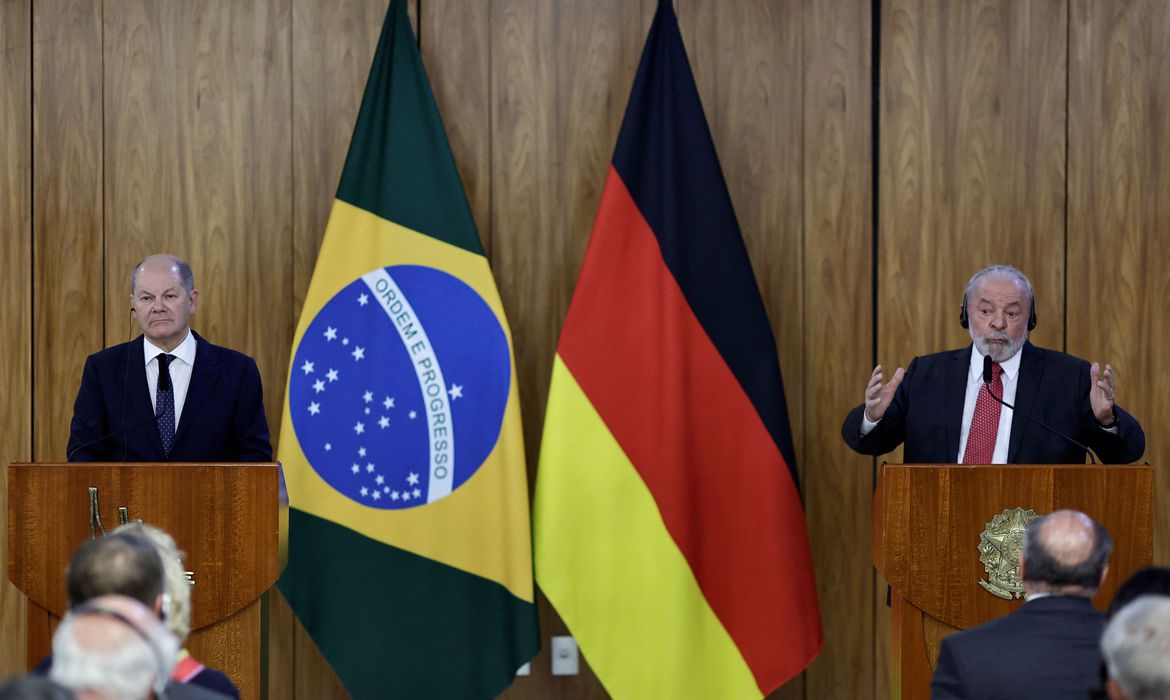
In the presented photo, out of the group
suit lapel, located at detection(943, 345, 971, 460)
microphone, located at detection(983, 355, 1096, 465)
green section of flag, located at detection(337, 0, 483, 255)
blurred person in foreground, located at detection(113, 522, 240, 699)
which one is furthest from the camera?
green section of flag, located at detection(337, 0, 483, 255)

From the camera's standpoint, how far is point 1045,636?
8.63ft

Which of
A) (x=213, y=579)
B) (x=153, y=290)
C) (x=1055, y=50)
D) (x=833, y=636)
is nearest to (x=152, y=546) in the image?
(x=213, y=579)

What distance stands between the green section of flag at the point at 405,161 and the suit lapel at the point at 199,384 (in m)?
0.89

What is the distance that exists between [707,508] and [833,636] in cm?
84

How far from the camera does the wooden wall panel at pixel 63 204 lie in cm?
517

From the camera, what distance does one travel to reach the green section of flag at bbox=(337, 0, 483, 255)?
4996 millimetres

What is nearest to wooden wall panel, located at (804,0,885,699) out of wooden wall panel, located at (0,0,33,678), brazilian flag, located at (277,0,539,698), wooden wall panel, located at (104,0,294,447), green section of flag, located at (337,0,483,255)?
brazilian flag, located at (277,0,539,698)

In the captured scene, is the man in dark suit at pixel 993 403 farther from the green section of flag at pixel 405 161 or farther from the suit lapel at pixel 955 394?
the green section of flag at pixel 405 161

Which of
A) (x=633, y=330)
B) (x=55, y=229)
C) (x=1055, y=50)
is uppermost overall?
(x=1055, y=50)

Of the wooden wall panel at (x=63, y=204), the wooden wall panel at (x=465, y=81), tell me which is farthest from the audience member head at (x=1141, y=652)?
the wooden wall panel at (x=63, y=204)

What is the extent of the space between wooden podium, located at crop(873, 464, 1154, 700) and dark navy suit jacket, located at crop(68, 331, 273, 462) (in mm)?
1979

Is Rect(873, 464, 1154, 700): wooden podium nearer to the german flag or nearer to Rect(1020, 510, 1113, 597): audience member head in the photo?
Rect(1020, 510, 1113, 597): audience member head

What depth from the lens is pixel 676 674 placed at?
15.8ft

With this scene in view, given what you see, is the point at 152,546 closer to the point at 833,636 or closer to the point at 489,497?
the point at 489,497
